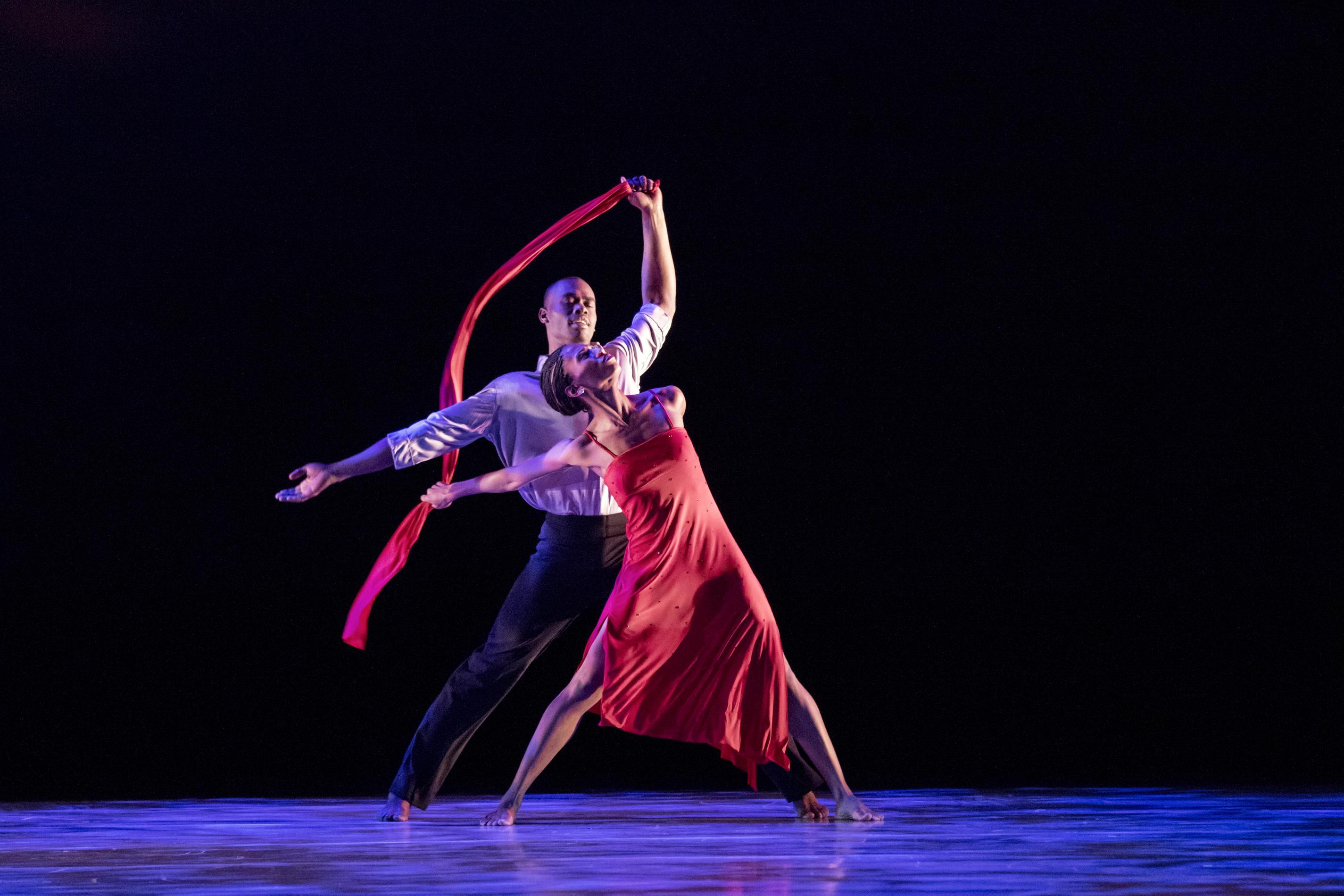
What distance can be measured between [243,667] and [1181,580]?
310 cm

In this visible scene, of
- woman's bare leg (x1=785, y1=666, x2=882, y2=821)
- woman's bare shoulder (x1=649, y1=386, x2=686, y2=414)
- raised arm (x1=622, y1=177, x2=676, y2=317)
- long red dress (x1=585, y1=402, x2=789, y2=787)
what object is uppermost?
raised arm (x1=622, y1=177, x2=676, y2=317)

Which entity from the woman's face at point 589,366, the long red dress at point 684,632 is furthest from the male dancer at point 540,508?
the long red dress at point 684,632

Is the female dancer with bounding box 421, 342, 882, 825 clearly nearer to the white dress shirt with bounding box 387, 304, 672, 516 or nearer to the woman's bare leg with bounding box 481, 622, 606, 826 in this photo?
the woman's bare leg with bounding box 481, 622, 606, 826

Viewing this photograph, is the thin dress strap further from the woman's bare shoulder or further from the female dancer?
the woman's bare shoulder

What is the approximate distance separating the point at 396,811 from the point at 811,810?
3.08 feet

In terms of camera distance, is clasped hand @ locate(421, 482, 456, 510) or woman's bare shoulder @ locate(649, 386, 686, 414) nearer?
clasped hand @ locate(421, 482, 456, 510)

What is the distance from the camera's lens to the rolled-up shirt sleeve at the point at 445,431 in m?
3.31

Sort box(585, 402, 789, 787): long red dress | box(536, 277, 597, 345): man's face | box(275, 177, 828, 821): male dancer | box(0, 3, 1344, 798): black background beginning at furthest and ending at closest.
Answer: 1. box(0, 3, 1344, 798): black background
2. box(536, 277, 597, 345): man's face
3. box(275, 177, 828, 821): male dancer
4. box(585, 402, 789, 787): long red dress

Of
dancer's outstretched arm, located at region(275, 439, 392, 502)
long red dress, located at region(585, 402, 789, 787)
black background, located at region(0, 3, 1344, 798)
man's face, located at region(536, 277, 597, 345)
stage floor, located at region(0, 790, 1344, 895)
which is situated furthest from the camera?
black background, located at region(0, 3, 1344, 798)

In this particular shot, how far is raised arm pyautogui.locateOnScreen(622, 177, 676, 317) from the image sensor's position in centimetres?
342

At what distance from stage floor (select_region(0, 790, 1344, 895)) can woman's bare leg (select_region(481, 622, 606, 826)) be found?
0.13 m

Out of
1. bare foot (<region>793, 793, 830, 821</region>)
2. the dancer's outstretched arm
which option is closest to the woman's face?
the dancer's outstretched arm

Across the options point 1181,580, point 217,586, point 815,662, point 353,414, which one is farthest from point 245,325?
point 1181,580

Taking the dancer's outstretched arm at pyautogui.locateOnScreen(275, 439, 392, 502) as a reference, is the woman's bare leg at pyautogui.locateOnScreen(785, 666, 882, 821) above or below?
below
